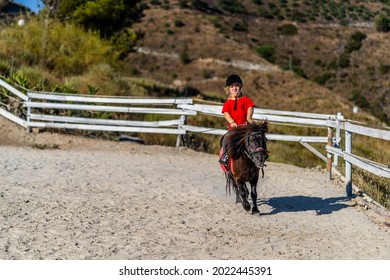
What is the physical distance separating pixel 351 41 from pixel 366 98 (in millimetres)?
11055

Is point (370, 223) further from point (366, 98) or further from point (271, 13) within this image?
point (271, 13)

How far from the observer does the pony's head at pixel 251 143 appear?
24.4ft

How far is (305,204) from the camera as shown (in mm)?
9492

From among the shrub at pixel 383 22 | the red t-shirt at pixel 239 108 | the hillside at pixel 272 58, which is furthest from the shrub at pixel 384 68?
the red t-shirt at pixel 239 108

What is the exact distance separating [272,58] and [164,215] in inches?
2276

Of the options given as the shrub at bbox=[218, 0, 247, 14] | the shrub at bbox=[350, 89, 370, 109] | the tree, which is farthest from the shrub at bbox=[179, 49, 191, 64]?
the tree

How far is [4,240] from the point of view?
6438 mm

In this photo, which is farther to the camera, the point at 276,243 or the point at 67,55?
the point at 67,55

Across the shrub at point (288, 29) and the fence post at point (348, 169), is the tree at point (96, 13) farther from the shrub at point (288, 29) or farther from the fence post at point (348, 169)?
the shrub at point (288, 29)

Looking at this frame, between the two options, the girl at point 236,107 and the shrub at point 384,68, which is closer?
the girl at point 236,107

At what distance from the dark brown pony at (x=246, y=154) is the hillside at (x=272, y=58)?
3740 centimetres

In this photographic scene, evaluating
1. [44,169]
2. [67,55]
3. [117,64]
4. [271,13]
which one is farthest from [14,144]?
[271,13]

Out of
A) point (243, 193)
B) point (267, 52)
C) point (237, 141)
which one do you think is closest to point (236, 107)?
point (237, 141)

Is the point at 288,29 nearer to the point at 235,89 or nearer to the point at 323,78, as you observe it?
the point at 323,78
